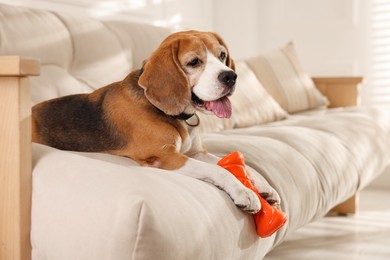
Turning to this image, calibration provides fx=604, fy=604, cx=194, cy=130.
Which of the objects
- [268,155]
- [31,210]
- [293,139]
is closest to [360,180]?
[293,139]

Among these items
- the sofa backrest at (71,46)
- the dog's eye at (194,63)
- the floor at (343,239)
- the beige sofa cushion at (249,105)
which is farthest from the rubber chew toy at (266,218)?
the beige sofa cushion at (249,105)

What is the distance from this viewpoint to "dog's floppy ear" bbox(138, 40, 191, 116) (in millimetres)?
1470

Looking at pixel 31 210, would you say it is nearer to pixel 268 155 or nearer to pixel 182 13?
pixel 268 155

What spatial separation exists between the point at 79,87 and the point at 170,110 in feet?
2.69

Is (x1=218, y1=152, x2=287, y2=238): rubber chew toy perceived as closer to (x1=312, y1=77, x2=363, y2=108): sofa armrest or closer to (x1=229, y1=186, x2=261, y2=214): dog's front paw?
(x1=229, y1=186, x2=261, y2=214): dog's front paw

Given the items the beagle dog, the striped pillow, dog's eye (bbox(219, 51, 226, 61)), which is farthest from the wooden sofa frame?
the striped pillow

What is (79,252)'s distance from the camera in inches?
39.2

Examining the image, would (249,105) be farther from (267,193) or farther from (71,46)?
Answer: (267,193)

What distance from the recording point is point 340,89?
3791mm

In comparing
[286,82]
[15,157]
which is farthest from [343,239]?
[15,157]

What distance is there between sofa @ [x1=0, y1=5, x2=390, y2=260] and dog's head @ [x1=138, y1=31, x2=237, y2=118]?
184 millimetres

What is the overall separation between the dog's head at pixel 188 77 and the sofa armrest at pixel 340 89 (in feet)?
7.30

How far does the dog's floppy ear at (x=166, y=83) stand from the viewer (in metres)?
1.47

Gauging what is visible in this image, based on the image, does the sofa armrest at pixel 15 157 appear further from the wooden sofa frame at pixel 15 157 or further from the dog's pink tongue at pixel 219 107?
the dog's pink tongue at pixel 219 107
